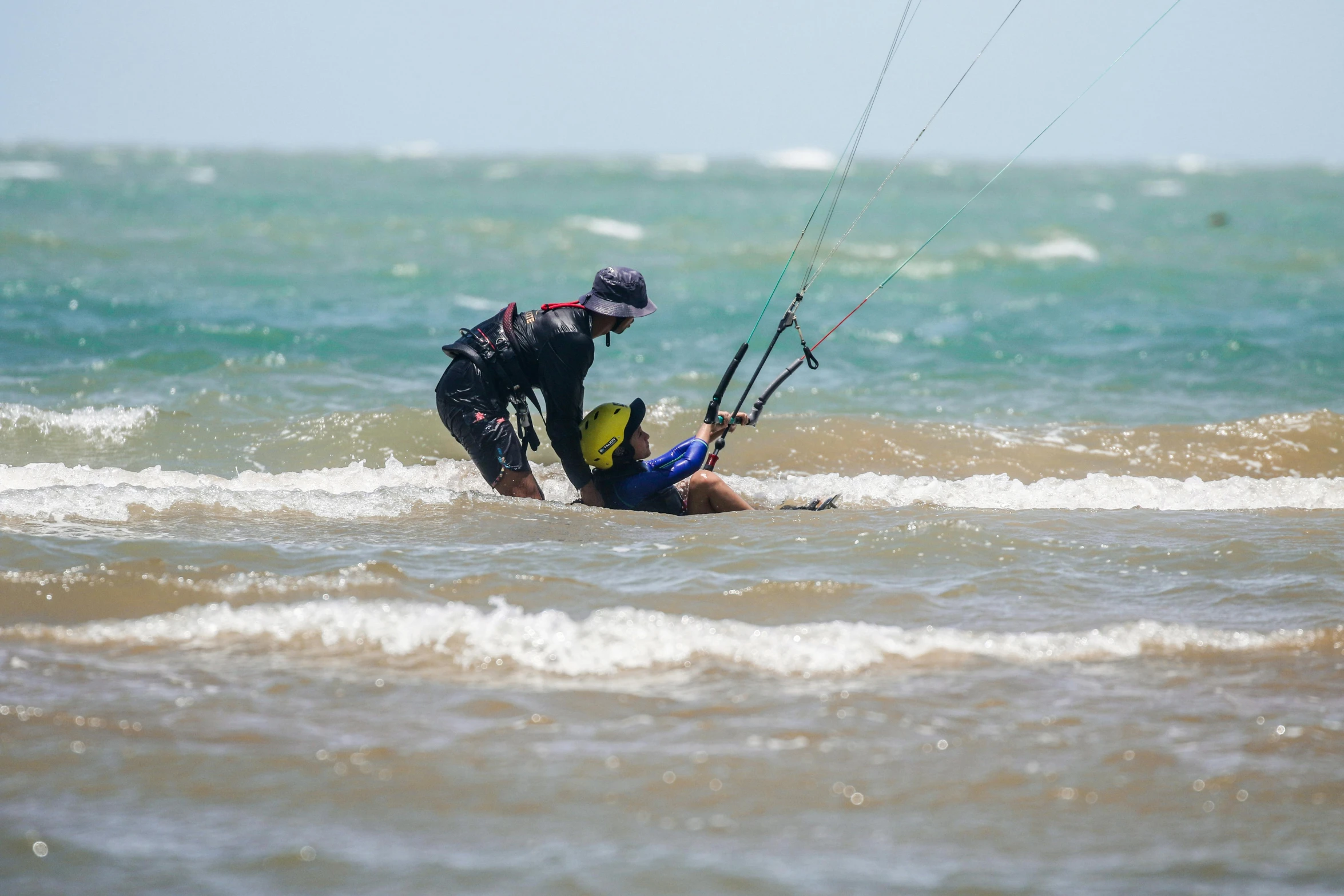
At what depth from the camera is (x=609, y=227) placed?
28078 millimetres

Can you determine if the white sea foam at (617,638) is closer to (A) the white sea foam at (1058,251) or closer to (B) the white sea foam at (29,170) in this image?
(A) the white sea foam at (1058,251)

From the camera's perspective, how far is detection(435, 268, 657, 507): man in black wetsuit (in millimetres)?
6023

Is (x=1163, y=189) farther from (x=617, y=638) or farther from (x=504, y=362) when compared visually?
(x=617, y=638)

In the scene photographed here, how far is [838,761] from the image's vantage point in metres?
3.62

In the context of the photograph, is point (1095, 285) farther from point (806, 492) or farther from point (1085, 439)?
point (806, 492)

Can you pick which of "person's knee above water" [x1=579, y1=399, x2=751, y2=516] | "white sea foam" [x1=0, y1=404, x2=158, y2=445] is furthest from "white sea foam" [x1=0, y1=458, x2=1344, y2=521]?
"white sea foam" [x1=0, y1=404, x2=158, y2=445]

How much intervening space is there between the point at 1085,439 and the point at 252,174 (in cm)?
4826

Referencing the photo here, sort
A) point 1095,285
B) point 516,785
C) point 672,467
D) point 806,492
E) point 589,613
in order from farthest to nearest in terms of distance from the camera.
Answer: point 1095,285 < point 806,492 < point 672,467 < point 589,613 < point 516,785

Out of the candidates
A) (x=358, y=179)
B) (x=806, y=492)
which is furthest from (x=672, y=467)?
(x=358, y=179)

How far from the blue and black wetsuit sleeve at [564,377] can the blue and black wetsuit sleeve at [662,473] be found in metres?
0.48

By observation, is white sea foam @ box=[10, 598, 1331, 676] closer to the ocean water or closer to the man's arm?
the ocean water

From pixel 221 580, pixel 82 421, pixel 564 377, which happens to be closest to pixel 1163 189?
pixel 82 421

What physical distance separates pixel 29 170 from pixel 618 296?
172 feet

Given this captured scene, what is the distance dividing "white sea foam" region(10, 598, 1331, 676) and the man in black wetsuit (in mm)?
1628
